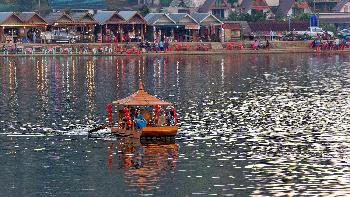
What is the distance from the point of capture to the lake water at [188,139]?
57750mm

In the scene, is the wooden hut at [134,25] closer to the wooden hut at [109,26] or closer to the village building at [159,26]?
the wooden hut at [109,26]

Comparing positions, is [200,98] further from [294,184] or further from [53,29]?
[53,29]

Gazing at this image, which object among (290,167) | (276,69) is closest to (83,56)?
(276,69)

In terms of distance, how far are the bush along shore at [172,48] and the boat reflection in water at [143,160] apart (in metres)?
98.9

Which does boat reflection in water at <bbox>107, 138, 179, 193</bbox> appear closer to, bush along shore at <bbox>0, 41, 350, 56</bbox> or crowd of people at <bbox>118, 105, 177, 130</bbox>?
A: crowd of people at <bbox>118, 105, 177, 130</bbox>

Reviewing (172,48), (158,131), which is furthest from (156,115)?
(172,48)

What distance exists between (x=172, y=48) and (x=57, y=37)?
1661 cm

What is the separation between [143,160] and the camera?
64125mm

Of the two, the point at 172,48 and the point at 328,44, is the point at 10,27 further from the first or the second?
the point at 328,44

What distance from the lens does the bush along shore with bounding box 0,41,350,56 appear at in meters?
169

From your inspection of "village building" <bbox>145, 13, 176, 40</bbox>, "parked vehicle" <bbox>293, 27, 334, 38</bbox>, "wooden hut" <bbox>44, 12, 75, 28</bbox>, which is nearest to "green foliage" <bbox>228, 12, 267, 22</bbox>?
A: "parked vehicle" <bbox>293, 27, 334, 38</bbox>

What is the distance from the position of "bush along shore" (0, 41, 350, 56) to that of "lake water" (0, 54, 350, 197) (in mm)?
38884

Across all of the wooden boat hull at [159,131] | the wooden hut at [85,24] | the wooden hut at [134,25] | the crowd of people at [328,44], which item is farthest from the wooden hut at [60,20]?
the wooden boat hull at [159,131]

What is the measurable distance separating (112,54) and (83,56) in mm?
4035
